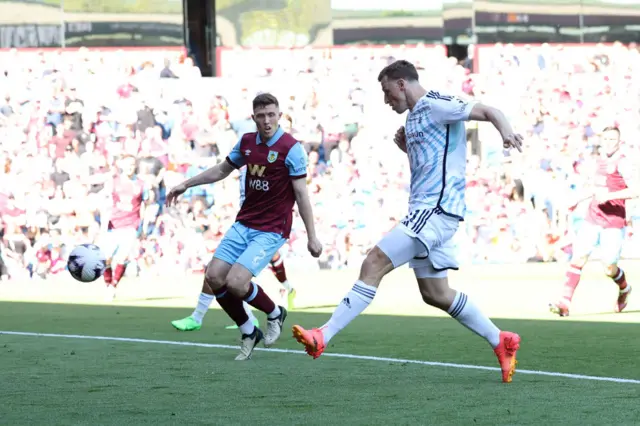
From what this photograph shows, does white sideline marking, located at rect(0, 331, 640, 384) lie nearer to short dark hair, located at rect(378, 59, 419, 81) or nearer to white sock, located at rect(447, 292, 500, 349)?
white sock, located at rect(447, 292, 500, 349)

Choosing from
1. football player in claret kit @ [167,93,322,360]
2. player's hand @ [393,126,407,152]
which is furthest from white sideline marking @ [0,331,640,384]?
player's hand @ [393,126,407,152]

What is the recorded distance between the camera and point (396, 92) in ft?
28.7

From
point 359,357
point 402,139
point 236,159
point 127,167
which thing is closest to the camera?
point 402,139

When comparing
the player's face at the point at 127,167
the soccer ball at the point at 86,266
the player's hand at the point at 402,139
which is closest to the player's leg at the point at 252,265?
the player's hand at the point at 402,139

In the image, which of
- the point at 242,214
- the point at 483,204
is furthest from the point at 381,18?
the point at 242,214

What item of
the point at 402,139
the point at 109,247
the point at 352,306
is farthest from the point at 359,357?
the point at 109,247

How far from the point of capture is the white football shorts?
27.9 feet

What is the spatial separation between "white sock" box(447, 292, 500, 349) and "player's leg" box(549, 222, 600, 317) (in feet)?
19.2

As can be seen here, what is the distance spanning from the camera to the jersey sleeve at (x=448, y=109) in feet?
28.0

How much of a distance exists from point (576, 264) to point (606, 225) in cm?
61

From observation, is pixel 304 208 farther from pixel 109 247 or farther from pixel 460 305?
pixel 109 247

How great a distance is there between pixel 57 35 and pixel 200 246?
457cm

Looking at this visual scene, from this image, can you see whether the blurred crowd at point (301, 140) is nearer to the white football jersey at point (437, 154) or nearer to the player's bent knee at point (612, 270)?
the player's bent knee at point (612, 270)

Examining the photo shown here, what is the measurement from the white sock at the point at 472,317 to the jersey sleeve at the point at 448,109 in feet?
3.53
